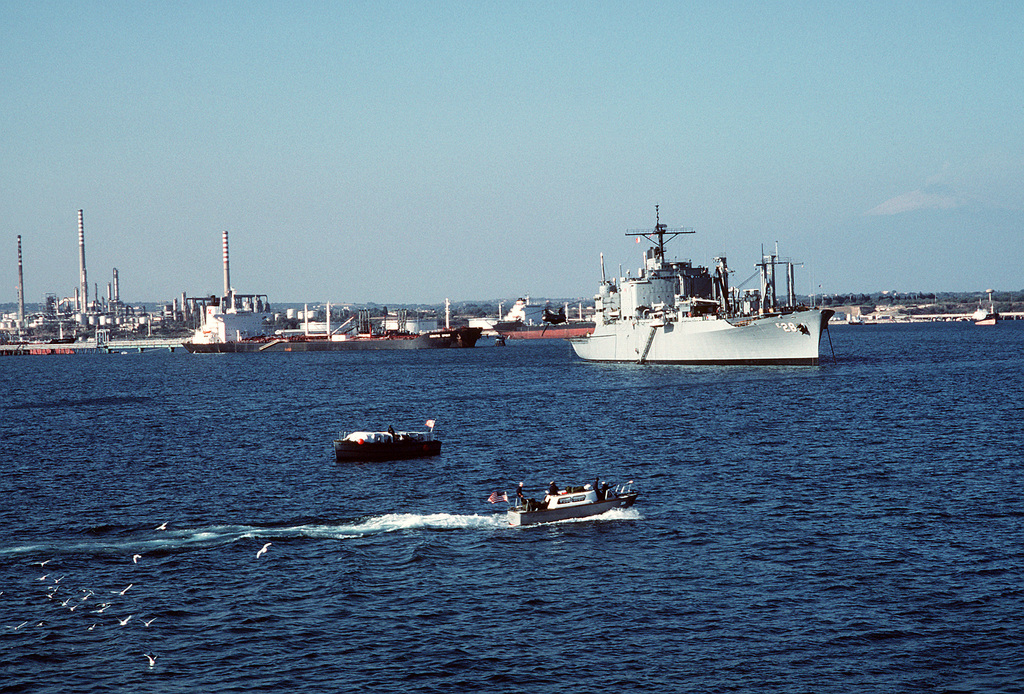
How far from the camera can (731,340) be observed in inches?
4973

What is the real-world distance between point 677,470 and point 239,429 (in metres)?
42.1

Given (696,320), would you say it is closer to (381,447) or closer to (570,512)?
(381,447)

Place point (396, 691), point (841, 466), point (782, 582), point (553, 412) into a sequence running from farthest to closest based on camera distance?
point (553, 412) < point (841, 466) < point (782, 582) < point (396, 691)

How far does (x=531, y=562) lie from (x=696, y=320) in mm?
96264

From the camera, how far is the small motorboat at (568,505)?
143ft

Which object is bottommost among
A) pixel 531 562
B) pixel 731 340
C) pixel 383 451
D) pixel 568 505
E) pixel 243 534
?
pixel 531 562

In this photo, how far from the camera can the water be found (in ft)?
91.7

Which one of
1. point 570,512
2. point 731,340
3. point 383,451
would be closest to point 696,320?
point 731,340

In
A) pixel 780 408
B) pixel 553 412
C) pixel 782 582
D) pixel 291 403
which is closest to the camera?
pixel 782 582

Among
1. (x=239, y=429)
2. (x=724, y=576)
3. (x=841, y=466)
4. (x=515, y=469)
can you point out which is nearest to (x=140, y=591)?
(x=724, y=576)

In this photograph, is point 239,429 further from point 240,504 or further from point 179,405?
point 240,504

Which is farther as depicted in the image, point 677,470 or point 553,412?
point 553,412

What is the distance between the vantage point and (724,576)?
1388 inches

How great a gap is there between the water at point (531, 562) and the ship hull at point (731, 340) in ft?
140
